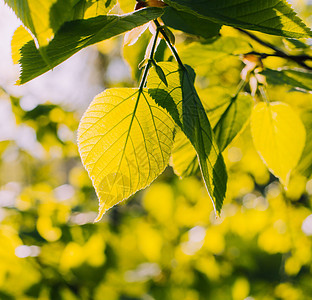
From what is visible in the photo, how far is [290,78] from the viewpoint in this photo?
54cm

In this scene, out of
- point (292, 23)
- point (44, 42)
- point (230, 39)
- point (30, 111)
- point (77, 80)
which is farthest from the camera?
point (77, 80)

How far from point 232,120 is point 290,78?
0.11 meters

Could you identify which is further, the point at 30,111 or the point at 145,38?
the point at 30,111

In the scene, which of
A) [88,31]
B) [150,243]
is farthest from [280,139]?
[150,243]

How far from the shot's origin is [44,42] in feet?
0.81

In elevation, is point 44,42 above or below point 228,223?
above

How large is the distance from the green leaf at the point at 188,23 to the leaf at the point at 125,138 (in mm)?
75

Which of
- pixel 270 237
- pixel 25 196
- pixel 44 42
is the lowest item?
pixel 270 237

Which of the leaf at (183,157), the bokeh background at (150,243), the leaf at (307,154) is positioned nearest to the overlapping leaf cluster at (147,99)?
the leaf at (183,157)

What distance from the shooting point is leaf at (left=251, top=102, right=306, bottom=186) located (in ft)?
1.80

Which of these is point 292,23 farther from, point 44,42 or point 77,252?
point 77,252

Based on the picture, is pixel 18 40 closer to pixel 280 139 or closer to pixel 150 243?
pixel 280 139

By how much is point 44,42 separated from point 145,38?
0.35m

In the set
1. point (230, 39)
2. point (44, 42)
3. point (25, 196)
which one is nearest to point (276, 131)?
point (230, 39)
